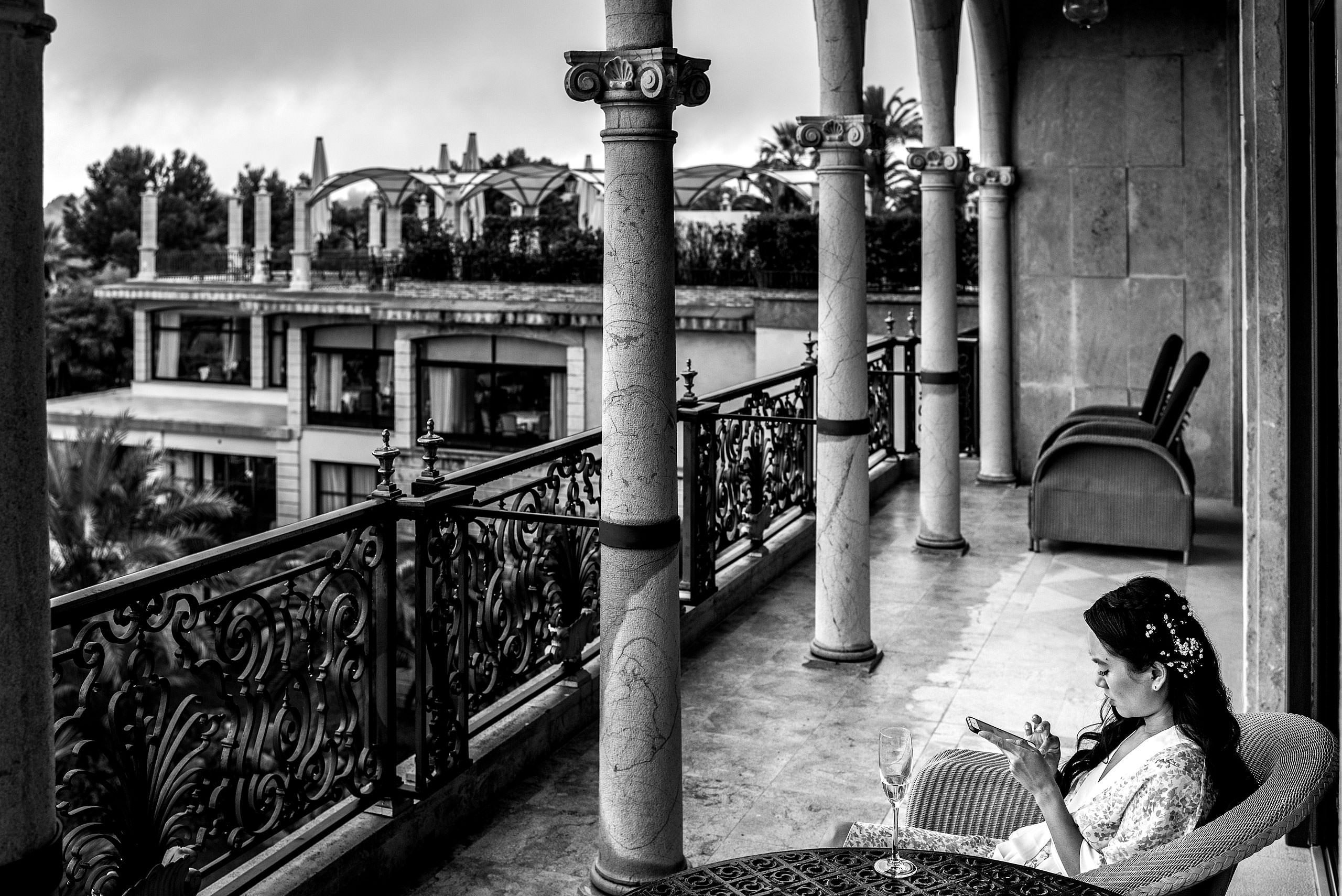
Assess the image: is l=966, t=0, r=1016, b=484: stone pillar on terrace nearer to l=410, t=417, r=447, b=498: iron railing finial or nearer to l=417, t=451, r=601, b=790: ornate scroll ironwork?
l=417, t=451, r=601, b=790: ornate scroll ironwork

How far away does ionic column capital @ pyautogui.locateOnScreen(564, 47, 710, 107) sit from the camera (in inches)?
139

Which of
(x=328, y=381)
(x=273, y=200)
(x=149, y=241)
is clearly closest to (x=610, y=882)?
(x=328, y=381)

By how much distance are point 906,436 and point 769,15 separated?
3343cm

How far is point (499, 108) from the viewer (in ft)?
201

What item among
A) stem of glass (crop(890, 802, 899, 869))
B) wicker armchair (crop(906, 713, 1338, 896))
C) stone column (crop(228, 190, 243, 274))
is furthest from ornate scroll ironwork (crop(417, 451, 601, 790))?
stone column (crop(228, 190, 243, 274))

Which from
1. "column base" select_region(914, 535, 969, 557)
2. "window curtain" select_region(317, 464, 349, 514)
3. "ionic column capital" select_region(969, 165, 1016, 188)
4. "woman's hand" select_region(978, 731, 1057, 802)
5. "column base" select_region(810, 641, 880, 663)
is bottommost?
"window curtain" select_region(317, 464, 349, 514)

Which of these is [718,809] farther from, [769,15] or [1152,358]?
[769,15]

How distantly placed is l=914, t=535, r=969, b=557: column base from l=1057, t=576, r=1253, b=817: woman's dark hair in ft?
18.8

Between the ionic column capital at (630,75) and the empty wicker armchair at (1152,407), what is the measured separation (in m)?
5.40

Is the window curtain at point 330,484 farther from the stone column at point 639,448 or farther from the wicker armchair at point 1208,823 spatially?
the wicker armchair at point 1208,823

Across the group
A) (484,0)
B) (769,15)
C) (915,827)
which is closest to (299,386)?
(769,15)

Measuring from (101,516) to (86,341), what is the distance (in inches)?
1352

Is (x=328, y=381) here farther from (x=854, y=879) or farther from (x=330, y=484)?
(x=854, y=879)

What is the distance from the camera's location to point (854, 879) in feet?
7.93
